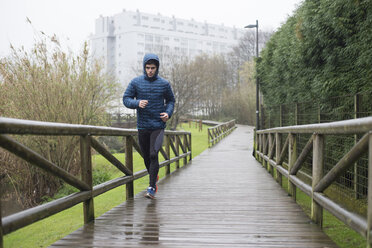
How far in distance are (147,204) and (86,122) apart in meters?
4.84

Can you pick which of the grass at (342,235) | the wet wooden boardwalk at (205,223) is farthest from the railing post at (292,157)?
the grass at (342,235)

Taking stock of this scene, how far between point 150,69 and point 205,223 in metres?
2.01

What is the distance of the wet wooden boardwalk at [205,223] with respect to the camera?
2.99 meters

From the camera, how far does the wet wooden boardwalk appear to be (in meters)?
2.99

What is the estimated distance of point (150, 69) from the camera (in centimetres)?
458

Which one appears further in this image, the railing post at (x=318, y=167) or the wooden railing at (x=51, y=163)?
the railing post at (x=318, y=167)

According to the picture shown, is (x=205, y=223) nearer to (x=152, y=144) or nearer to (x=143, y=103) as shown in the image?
(x=152, y=144)

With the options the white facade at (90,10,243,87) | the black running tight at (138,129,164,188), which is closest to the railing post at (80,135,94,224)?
the black running tight at (138,129,164,188)

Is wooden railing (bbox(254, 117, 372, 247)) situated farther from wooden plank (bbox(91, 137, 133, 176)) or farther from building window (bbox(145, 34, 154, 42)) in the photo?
building window (bbox(145, 34, 154, 42))

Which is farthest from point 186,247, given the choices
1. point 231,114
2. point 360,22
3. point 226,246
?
point 231,114

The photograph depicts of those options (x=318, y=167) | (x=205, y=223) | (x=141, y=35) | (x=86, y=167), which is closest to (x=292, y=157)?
(x=318, y=167)

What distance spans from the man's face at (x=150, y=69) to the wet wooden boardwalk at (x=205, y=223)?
5.28 feet

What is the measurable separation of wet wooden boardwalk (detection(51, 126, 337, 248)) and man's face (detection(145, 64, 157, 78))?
63.4 inches

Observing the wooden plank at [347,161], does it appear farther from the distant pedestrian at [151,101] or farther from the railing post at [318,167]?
the distant pedestrian at [151,101]
